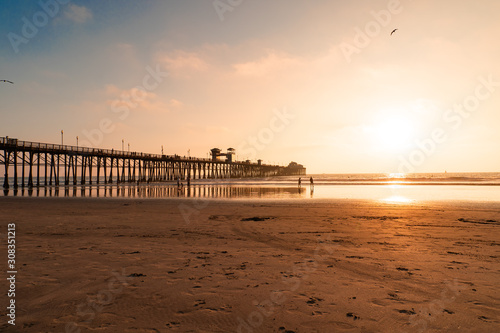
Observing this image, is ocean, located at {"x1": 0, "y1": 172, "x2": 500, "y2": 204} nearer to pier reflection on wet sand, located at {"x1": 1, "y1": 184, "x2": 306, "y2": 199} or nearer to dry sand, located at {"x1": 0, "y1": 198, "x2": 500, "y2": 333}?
pier reflection on wet sand, located at {"x1": 1, "y1": 184, "x2": 306, "y2": 199}

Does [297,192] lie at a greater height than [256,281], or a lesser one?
greater

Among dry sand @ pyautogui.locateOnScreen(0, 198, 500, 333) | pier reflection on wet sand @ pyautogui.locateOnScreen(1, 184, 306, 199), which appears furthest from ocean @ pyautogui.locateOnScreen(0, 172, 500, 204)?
dry sand @ pyautogui.locateOnScreen(0, 198, 500, 333)

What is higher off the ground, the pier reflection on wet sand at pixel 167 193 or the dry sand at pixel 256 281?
the pier reflection on wet sand at pixel 167 193

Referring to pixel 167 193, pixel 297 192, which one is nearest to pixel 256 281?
pixel 297 192

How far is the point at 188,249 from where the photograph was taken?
266 inches

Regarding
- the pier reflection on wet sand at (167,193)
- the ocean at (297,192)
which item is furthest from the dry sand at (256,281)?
the pier reflection on wet sand at (167,193)

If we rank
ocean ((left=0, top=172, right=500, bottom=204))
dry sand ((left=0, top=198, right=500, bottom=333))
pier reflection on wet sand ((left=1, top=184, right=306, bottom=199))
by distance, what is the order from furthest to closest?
pier reflection on wet sand ((left=1, top=184, right=306, bottom=199)), ocean ((left=0, top=172, right=500, bottom=204)), dry sand ((left=0, top=198, right=500, bottom=333))

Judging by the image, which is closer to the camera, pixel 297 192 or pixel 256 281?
pixel 256 281

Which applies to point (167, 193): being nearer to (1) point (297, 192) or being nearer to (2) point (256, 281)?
(1) point (297, 192)

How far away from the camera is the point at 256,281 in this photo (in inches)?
183

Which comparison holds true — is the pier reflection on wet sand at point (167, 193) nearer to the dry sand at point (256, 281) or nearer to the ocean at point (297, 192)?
the ocean at point (297, 192)

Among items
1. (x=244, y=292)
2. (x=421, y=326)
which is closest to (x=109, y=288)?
(x=244, y=292)

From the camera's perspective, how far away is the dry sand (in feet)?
11.1

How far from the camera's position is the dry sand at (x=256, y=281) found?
3381 millimetres
